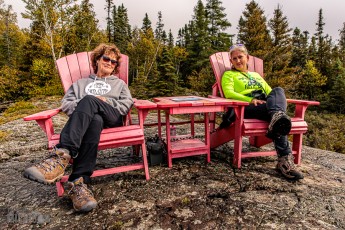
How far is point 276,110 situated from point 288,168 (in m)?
0.58

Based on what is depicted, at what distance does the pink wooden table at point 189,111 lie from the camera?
224 centimetres

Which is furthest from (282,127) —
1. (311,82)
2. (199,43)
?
(311,82)

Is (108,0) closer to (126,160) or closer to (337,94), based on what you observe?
(337,94)

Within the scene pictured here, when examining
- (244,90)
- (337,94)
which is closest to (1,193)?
(244,90)

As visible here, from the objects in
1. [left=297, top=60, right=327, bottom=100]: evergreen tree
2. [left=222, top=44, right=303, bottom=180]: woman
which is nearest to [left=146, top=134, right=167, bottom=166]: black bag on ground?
[left=222, top=44, right=303, bottom=180]: woman

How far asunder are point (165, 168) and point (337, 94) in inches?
1052

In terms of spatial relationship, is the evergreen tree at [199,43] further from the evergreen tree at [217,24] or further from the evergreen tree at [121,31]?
the evergreen tree at [121,31]

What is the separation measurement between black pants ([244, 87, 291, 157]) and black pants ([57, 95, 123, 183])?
5.37ft

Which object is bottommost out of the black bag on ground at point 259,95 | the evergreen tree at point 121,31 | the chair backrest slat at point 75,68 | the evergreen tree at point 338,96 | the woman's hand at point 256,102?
the evergreen tree at point 338,96

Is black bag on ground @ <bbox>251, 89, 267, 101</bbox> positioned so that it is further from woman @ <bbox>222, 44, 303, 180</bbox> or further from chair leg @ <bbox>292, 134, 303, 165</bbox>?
chair leg @ <bbox>292, 134, 303, 165</bbox>

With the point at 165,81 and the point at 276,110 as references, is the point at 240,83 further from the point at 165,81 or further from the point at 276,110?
the point at 165,81

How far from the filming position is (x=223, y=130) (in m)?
2.86

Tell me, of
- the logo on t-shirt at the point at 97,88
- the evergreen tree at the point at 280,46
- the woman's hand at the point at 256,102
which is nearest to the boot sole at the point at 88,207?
the logo on t-shirt at the point at 97,88

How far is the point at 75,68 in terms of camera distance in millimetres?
2816
